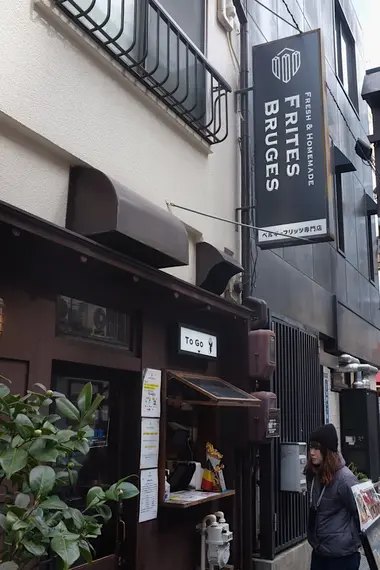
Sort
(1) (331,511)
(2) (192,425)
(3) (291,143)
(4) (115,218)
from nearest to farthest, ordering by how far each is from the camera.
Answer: (4) (115,218) < (1) (331,511) < (2) (192,425) < (3) (291,143)

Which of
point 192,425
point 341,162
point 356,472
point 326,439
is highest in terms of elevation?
point 341,162

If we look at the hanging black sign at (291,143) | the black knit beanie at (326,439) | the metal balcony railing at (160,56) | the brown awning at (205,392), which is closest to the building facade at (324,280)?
the hanging black sign at (291,143)

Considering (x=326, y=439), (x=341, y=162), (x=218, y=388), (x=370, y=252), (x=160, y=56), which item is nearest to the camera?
(x=326, y=439)

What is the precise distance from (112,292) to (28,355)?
127cm

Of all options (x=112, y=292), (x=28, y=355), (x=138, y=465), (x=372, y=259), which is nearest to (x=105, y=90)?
(x=112, y=292)

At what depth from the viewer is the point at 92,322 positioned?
5355 mm

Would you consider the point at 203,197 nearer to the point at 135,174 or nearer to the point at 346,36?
the point at 135,174

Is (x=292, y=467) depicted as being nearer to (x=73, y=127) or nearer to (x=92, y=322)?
(x=92, y=322)

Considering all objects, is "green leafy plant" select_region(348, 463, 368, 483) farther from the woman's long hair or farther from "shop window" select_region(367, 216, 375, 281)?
the woman's long hair

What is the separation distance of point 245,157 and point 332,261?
15.2 ft

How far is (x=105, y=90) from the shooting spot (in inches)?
223

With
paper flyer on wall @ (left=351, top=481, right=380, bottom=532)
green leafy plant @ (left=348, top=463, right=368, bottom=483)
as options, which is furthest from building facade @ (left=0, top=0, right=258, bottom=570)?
green leafy plant @ (left=348, top=463, right=368, bottom=483)

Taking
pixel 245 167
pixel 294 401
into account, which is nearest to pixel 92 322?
pixel 245 167

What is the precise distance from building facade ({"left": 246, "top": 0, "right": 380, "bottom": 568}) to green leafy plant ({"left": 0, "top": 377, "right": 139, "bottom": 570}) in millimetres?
5221
